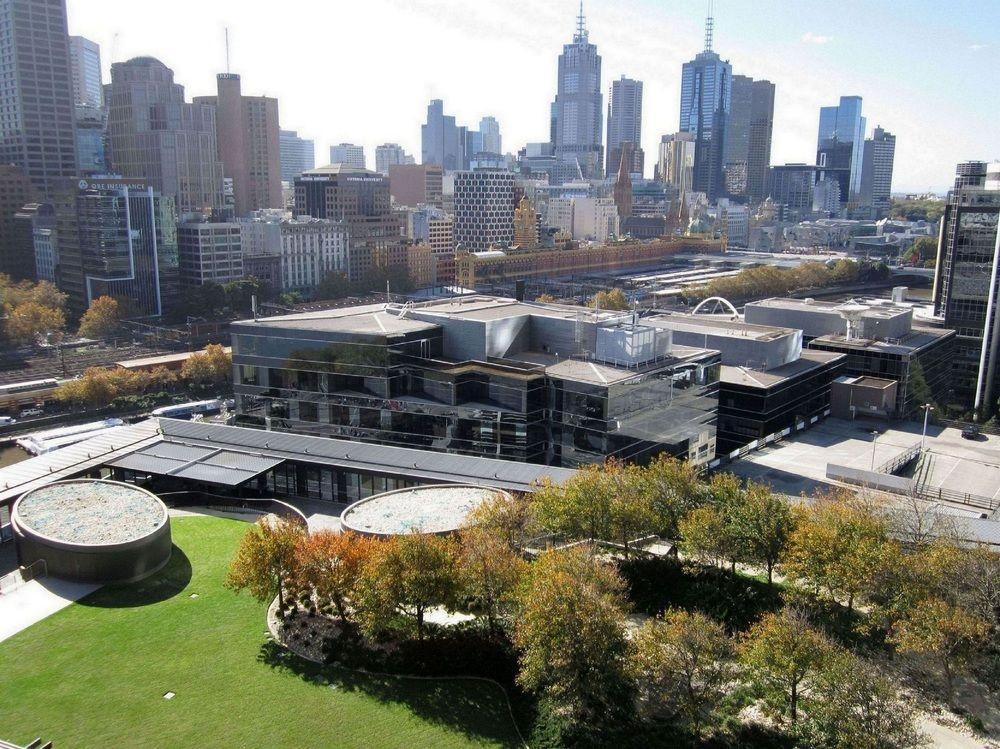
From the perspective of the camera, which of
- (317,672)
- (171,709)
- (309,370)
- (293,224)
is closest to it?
(171,709)

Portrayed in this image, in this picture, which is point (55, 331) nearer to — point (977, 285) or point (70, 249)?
point (70, 249)

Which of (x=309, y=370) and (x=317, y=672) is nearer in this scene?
(x=317, y=672)

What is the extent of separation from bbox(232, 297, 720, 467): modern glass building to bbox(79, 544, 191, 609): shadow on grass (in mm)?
13944

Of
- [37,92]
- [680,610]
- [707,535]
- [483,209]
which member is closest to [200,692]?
[680,610]

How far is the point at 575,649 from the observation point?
2353 centimetres

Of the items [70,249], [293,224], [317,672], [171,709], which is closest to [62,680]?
[171,709]

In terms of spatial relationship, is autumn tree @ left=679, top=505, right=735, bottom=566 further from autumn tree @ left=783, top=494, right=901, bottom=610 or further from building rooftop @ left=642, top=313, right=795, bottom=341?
building rooftop @ left=642, top=313, right=795, bottom=341

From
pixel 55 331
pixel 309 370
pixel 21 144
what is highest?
pixel 21 144

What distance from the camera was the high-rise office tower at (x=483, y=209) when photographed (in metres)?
180

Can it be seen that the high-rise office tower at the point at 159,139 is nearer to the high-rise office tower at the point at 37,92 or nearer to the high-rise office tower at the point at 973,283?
the high-rise office tower at the point at 37,92

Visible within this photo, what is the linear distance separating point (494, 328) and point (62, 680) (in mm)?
26998

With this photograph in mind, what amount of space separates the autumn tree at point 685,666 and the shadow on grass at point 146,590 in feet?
56.5

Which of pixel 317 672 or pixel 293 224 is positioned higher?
pixel 293 224

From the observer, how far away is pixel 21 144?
14312 cm
